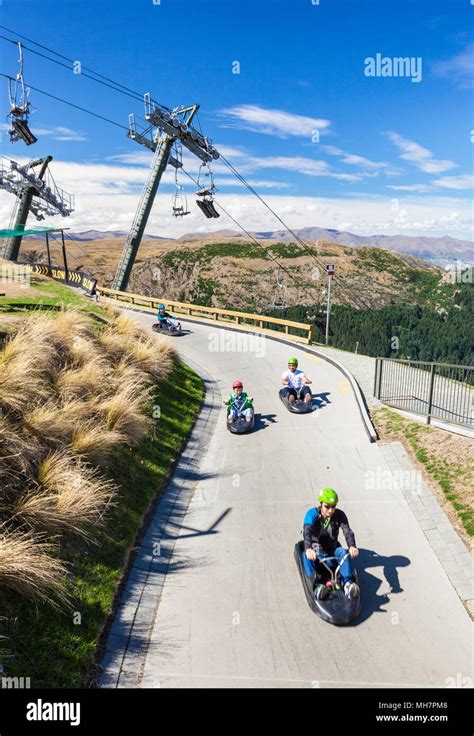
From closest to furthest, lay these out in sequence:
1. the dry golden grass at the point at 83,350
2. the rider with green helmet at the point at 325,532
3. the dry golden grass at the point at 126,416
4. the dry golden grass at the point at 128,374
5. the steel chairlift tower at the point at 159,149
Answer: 1. the rider with green helmet at the point at 325,532
2. the dry golden grass at the point at 126,416
3. the dry golden grass at the point at 83,350
4. the dry golden grass at the point at 128,374
5. the steel chairlift tower at the point at 159,149

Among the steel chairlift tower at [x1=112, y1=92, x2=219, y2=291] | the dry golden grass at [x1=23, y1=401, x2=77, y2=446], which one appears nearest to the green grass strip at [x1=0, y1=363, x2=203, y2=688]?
the dry golden grass at [x1=23, y1=401, x2=77, y2=446]

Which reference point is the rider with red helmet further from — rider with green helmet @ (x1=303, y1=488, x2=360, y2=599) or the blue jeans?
the blue jeans

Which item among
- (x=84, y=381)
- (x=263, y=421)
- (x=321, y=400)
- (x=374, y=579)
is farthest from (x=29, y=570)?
(x=321, y=400)

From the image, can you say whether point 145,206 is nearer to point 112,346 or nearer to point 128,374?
point 112,346

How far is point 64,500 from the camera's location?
6762 millimetres

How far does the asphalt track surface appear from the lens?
5371mm

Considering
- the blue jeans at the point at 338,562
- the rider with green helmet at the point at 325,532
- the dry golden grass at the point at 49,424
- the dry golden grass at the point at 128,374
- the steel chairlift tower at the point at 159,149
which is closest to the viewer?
the blue jeans at the point at 338,562

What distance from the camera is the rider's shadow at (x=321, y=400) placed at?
1381 centimetres

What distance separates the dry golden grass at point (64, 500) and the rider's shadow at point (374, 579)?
3.87m

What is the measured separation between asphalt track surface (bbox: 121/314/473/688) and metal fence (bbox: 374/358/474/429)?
163cm

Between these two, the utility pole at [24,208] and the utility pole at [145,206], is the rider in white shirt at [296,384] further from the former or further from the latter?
the utility pole at [24,208]

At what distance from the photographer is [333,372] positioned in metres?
17.5

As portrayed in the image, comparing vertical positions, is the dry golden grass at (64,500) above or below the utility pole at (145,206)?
below

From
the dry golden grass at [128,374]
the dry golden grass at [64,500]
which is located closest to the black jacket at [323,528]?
the dry golden grass at [64,500]
